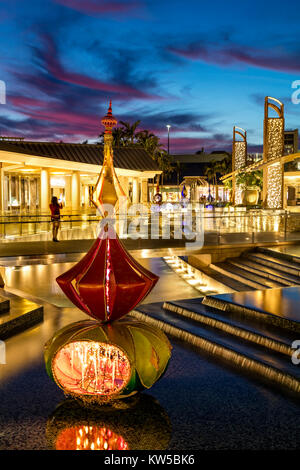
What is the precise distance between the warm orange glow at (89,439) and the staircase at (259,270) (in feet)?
29.9

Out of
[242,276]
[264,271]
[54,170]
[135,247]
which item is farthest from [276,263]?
[54,170]

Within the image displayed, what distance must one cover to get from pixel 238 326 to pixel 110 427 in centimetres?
283

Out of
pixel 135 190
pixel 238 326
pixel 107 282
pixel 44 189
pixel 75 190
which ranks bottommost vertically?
pixel 238 326

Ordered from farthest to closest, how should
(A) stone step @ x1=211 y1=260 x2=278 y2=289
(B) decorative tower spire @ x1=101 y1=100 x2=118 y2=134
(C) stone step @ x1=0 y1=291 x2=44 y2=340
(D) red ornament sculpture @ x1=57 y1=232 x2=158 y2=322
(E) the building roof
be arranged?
1. (E) the building roof
2. (A) stone step @ x1=211 y1=260 x2=278 y2=289
3. (C) stone step @ x1=0 y1=291 x2=44 y2=340
4. (B) decorative tower spire @ x1=101 y1=100 x2=118 y2=134
5. (D) red ornament sculpture @ x1=57 y1=232 x2=158 y2=322

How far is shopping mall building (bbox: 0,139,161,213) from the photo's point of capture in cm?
2311

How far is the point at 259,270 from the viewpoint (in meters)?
13.5

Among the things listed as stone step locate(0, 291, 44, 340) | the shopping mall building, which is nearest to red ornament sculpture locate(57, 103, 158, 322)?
stone step locate(0, 291, 44, 340)

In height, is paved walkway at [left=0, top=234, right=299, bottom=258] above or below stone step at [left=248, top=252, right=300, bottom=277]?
above

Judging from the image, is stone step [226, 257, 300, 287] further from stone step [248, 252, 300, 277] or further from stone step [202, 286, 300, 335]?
stone step [202, 286, 300, 335]

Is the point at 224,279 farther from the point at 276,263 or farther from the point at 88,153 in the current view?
the point at 88,153

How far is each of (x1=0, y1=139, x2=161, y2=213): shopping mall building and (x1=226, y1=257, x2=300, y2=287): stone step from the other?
38.0 ft

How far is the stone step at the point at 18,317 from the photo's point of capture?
6.70m

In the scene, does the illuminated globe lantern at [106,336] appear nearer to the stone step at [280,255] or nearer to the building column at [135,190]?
the stone step at [280,255]

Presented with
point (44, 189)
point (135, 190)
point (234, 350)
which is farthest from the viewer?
point (135, 190)
